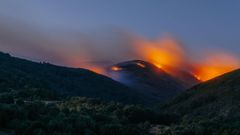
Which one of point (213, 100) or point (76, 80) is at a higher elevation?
point (76, 80)

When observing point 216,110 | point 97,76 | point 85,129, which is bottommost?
point 85,129

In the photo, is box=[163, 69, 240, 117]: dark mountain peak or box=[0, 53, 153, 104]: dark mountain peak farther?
box=[0, 53, 153, 104]: dark mountain peak

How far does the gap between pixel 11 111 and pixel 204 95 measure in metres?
55.1

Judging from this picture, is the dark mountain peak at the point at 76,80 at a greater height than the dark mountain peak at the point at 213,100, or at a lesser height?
greater

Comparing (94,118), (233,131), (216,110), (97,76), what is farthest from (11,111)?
(97,76)

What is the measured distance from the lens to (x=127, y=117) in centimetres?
4244

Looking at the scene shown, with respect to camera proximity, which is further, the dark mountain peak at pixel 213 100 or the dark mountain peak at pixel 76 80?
the dark mountain peak at pixel 76 80

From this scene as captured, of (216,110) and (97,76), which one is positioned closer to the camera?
(216,110)

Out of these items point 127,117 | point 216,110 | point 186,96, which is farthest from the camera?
point 186,96

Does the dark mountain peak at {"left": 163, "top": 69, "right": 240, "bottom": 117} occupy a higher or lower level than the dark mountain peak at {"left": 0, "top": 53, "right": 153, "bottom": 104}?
lower

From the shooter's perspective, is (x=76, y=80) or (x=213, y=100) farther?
(x=76, y=80)

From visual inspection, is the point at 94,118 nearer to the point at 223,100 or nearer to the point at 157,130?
the point at 157,130

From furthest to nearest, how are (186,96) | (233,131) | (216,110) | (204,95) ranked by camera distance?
(186,96), (204,95), (216,110), (233,131)

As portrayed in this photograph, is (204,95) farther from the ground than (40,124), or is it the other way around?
(204,95)
